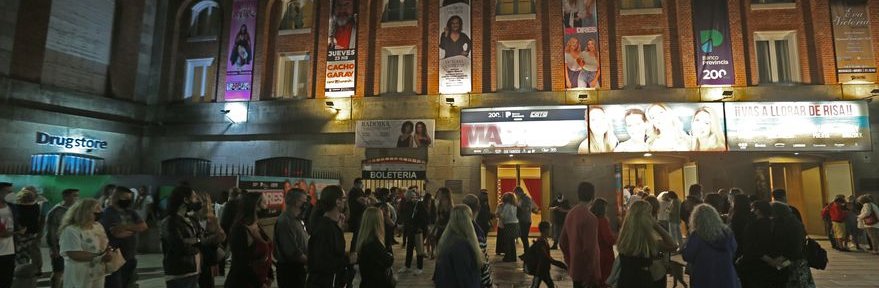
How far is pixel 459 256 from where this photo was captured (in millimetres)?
4445

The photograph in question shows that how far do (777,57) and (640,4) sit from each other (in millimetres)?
5259

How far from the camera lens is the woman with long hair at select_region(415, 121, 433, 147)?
1758cm

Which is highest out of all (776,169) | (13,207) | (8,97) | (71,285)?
(8,97)

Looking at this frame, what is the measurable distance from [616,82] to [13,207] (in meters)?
17.1

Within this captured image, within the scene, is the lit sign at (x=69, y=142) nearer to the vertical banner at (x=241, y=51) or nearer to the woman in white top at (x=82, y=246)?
the vertical banner at (x=241, y=51)

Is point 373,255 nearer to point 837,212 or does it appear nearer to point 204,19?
point 837,212

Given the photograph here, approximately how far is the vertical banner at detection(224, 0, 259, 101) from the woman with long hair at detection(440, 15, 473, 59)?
320 inches

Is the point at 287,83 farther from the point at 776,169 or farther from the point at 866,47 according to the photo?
the point at 866,47

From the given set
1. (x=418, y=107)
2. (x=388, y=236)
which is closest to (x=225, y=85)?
(x=418, y=107)

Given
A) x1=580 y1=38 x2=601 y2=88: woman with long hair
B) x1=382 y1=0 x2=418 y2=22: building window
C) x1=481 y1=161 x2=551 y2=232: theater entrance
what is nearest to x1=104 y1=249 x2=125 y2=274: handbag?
x1=481 y1=161 x2=551 y2=232: theater entrance

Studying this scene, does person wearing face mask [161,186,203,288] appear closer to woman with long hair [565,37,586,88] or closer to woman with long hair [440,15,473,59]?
woman with long hair [440,15,473,59]

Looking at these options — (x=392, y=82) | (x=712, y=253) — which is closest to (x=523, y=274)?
(x=712, y=253)

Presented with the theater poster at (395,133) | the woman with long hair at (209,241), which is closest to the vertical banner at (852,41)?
the theater poster at (395,133)

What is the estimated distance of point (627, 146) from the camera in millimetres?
16016
